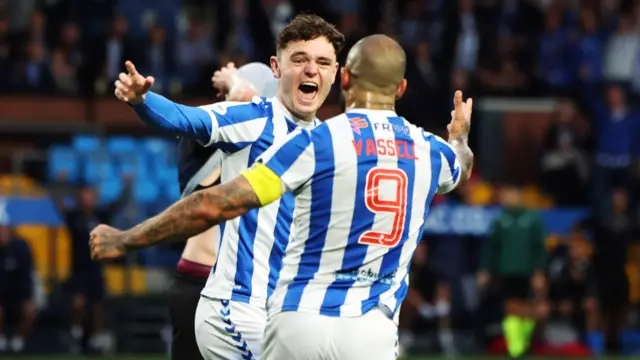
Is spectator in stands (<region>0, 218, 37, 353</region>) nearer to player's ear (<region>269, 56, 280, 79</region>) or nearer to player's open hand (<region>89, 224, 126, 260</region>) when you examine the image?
player's ear (<region>269, 56, 280, 79</region>)

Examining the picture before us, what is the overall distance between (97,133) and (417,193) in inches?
527

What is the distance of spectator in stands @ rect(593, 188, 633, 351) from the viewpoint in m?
17.4

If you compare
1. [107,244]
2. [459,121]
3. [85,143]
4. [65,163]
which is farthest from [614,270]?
[107,244]

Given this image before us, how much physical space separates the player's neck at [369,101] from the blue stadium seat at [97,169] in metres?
12.7

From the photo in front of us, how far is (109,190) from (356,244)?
12756 mm

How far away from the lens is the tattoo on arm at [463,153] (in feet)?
19.3

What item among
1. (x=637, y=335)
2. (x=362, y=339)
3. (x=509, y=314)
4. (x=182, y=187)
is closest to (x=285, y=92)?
(x=182, y=187)

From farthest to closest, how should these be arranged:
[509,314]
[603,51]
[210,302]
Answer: [603,51] → [509,314] → [210,302]

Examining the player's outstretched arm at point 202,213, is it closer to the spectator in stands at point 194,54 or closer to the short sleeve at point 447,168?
the short sleeve at point 447,168

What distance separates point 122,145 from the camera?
1831 centimetres

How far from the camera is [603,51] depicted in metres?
→ 20.5

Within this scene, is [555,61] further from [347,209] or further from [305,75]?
[347,209]

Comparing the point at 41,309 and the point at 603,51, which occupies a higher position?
the point at 603,51

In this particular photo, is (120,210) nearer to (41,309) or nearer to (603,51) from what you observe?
(41,309)
